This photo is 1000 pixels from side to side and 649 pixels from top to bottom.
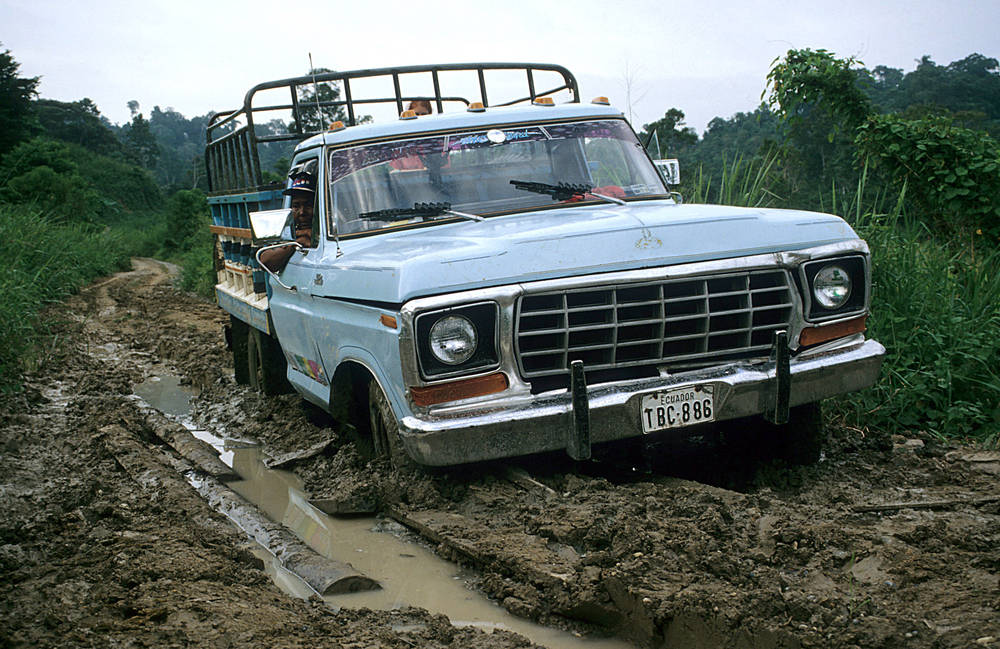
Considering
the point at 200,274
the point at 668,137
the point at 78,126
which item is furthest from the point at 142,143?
the point at 668,137

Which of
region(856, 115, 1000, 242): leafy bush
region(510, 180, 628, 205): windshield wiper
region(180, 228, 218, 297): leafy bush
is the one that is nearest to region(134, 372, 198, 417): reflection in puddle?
region(510, 180, 628, 205): windshield wiper

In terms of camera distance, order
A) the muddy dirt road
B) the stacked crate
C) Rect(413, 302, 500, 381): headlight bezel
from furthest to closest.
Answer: the stacked crate
Rect(413, 302, 500, 381): headlight bezel
the muddy dirt road

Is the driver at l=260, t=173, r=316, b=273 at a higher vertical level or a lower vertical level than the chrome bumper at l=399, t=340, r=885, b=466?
higher

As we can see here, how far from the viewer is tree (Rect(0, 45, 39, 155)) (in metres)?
45.9

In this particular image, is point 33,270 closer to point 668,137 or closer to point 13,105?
point 668,137

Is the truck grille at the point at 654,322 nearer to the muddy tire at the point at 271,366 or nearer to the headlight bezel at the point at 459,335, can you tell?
the headlight bezel at the point at 459,335

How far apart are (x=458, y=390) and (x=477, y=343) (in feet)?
0.68

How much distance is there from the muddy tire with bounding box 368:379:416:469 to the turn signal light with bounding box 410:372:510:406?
0.28m

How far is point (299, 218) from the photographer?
5.43 metres

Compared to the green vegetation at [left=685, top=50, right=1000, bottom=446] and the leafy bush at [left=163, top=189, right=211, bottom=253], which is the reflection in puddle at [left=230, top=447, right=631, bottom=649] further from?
the leafy bush at [left=163, top=189, right=211, bottom=253]

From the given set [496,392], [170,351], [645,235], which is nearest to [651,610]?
[496,392]

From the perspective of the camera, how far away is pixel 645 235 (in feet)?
12.7

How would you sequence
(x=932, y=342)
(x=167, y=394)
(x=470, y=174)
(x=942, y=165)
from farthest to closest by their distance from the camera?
(x=167, y=394), (x=942, y=165), (x=932, y=342), (x=470, y=174)

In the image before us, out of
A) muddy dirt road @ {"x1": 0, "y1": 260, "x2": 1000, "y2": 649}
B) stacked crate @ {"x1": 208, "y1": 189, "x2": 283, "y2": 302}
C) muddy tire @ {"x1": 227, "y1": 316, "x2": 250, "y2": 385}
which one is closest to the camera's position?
muddy dirt road @ {"x1": 0, "y1": 260, "x2": 1000, "y2": 649}
